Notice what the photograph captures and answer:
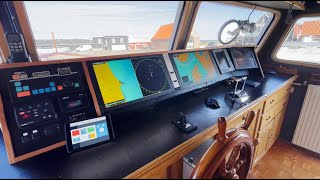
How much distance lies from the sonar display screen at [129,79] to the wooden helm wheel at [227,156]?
25.9 inches

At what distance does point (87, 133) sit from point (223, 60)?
1478 millimetres

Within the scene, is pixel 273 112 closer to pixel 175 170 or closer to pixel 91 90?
pixel 175 170

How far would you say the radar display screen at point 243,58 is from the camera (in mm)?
1954

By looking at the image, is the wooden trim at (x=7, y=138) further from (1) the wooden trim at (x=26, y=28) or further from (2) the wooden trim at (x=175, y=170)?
(2) the wooden trim at (x=175, y=170)

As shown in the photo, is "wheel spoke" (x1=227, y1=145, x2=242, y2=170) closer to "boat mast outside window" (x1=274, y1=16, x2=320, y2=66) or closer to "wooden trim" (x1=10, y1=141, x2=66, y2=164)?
"wooden trim" (x1=10, y1=141, x2=66, y2=164)

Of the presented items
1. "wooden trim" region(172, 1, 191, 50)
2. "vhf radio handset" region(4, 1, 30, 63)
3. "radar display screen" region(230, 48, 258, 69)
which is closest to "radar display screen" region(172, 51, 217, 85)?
"wooden trim" region(172, 1, 191, 50)

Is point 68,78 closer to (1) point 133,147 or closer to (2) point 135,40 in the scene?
(1) point 133,147

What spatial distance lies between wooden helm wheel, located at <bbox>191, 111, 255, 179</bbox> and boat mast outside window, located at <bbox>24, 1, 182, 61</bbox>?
0.84 meters

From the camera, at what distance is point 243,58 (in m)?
2.03

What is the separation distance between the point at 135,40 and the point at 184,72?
47 cm

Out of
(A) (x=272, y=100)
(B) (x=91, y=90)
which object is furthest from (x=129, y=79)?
(A) (x=272, y=100)

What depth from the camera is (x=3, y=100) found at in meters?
0.79

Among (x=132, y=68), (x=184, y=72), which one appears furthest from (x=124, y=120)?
(x=184, y=72)

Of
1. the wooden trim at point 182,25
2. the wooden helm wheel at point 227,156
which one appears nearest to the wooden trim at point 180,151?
the wooden helm wheel at point 227,156
